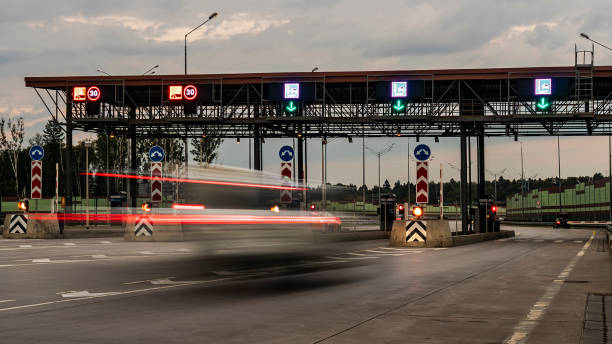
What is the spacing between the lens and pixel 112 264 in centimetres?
2027

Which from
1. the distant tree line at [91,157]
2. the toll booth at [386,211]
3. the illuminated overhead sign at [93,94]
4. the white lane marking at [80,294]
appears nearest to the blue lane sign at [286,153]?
the white lane marking at [80,294]

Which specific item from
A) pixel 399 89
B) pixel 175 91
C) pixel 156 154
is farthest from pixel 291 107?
pixel 156 154

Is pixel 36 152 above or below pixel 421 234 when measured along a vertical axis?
above

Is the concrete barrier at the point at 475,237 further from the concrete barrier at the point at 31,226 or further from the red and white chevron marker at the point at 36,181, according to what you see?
the concrete barrier at the point at 31,226

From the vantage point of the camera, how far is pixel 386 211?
5138 centimetres

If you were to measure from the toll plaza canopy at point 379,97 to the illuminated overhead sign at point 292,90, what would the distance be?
0.19 ft

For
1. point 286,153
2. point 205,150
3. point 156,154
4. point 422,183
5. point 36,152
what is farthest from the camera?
point 205,150

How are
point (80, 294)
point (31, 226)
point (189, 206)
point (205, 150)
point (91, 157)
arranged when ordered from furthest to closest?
point (91, 157)
point (205, 150)
point (31, 226)
point (189, 206)
point (80, 294)

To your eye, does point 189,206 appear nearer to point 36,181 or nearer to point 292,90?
point 36,181

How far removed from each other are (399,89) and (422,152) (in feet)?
60.8

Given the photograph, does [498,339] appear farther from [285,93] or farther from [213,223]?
[285,93]

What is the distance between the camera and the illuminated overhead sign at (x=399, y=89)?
47.2 m

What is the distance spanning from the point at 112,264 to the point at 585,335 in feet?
45.2

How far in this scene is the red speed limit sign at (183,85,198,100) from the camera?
48875mm
